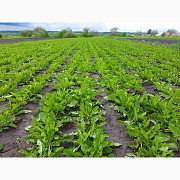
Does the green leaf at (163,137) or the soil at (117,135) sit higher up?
the green leaf at (163,137)

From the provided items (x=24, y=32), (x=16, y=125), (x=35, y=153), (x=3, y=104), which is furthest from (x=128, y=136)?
(x=24, y=32)

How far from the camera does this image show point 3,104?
116 inches

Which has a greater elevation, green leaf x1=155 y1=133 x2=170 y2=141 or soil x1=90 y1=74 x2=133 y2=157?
green leaf x1=155 y1=133 x2=170 y2=141

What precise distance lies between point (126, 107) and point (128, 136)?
69 cm

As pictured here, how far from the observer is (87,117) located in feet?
7.63

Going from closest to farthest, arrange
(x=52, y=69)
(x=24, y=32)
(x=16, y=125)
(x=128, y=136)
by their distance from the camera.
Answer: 1. (x=128, y=136)
2. (x=16, y=125)
3. (x=52, y=69)
4. (x=24, y=32)

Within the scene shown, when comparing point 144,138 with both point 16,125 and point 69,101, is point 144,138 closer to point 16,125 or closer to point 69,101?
point 69,101

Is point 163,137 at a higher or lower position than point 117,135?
higher

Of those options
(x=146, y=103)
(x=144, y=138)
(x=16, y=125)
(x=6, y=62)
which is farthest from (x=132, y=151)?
(x=6, y=62)

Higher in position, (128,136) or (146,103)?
(146,103)

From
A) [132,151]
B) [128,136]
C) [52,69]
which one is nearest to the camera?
[132,151]

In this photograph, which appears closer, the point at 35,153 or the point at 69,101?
the point at 35,153

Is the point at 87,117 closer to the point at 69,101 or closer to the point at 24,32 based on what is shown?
the point at 69,101

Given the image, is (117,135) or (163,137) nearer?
(163,137)
